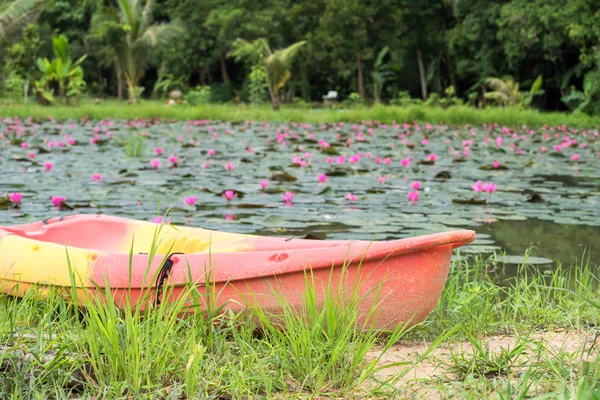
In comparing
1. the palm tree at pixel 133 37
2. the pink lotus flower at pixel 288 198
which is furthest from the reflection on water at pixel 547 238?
the palm tree at pixel 133 37

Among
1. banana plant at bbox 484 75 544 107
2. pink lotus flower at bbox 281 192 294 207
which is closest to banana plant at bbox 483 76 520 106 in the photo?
banana plant at bbox 484 75 544 107

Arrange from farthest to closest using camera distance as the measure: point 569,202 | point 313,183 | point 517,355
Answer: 1. point 313,183
2. point 569,202
3. point 517,355

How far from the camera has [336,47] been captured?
22.0m

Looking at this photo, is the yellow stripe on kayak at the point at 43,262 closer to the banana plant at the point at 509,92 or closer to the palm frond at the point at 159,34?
the banana plant at the point at 509,92

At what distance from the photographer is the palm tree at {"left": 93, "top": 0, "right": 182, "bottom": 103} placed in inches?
855

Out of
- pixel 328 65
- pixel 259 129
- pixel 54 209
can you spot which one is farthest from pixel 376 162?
pixel 328 65

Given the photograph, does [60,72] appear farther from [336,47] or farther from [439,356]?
[439,356]

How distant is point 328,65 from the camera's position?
24.0 meters

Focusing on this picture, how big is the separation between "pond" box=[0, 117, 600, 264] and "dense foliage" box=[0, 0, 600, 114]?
28.9ft

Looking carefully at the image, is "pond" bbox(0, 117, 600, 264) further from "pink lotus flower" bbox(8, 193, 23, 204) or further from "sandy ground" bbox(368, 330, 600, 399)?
"sandy ground" bbox(368, 330, 600, 399)

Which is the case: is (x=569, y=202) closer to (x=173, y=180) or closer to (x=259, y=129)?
(x=173, y=180)

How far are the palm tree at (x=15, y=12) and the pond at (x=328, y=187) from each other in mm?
9001

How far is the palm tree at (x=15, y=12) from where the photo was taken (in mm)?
17953

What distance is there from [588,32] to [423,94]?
354 inches
